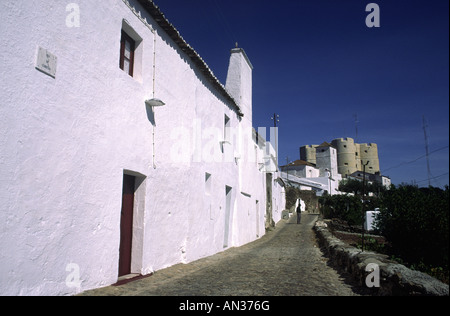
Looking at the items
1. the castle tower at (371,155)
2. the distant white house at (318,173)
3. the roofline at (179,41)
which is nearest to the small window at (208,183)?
the roofline at (179,41)

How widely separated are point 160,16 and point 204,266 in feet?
21.0

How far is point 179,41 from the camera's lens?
8.57 metres

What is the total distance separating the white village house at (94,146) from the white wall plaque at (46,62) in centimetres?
1

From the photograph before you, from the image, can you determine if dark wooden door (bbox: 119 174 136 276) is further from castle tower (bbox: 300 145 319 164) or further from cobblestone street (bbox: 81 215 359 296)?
castle tower (bbox: 300 145 319 164)

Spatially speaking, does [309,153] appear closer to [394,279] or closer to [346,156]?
[346,156]

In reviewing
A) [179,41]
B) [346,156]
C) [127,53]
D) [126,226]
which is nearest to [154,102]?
[127,53]

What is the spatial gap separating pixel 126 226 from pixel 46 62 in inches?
139

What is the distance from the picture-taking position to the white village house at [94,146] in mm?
3986

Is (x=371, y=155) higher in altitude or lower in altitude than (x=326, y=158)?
higher

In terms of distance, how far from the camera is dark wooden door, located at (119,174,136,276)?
6.41m

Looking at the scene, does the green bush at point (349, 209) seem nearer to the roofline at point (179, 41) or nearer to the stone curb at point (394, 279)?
the roofline at point (179, 41)

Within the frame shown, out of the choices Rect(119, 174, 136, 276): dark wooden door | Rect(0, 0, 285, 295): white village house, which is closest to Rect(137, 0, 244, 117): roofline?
Rect(0, 0, 285, 295): white village house

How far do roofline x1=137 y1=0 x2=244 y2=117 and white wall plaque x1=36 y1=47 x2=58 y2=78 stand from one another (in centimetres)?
313
